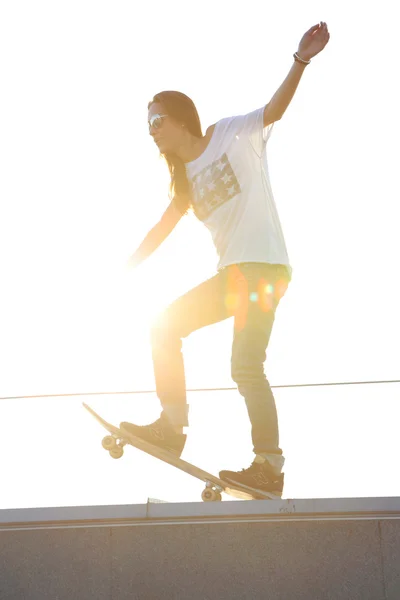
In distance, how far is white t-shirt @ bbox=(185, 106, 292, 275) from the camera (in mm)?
4688

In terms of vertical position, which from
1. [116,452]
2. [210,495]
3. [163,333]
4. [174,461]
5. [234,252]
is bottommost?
[210,495]

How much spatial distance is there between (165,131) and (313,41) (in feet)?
3.72

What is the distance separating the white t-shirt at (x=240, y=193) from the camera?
4.69 meters

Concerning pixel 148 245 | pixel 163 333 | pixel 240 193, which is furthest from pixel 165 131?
pixel 163 333

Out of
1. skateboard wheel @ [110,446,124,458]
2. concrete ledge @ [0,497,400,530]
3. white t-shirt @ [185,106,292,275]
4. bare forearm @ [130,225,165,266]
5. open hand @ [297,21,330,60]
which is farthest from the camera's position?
bare forearm @ [130,225,165,266]

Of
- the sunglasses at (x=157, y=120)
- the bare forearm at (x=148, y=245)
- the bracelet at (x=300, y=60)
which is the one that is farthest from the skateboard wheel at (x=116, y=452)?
the bracelet at (x=300, y=60)

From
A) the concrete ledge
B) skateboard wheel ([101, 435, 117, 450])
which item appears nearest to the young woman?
skateboard wheel ([101, 435, 117, 450])

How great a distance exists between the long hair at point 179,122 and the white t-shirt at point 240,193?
11 centimetres

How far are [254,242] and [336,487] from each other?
4.85 ft

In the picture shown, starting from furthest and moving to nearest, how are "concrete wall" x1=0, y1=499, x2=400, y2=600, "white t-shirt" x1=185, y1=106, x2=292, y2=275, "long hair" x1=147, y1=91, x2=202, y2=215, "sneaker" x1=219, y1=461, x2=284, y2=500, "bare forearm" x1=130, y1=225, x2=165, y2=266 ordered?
1. "bare forearm" x1=130, y1=225, x2=165, y2=266
2. "long hair" x1=147, y1=91, x2=202, y2=215
3. "white t-shirt" x1=185, y1=106, x2=292, y2=275
4. "sneaker" x1=219, y1=461, x2=284, y2=500
5. "concrete wall" x1=0, y1=499, x2=400, y2=600

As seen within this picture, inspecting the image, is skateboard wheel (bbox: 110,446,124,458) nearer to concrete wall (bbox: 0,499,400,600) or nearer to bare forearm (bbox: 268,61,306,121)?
concrete wall (bbox: 0,499,400,600)

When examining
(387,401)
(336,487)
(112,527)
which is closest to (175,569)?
(112,527)

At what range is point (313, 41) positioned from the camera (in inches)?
170

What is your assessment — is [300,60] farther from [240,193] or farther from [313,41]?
[240,193]
